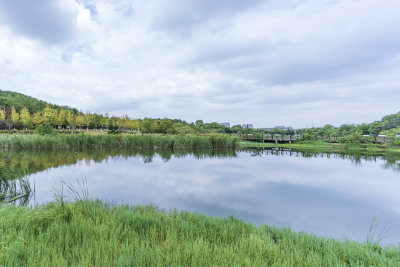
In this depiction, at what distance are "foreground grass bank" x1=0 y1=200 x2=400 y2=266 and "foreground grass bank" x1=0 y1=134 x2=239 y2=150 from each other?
15.9 m

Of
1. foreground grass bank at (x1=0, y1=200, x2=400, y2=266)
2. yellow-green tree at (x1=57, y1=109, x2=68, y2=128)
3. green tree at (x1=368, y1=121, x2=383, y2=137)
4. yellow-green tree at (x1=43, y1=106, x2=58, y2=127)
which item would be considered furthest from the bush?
green tree at (x1=368, y1=121, x2=383, y2=137)

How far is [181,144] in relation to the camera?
63.7 ft

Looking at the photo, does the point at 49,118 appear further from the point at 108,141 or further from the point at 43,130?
the point at 108,141

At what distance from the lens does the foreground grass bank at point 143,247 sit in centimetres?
173

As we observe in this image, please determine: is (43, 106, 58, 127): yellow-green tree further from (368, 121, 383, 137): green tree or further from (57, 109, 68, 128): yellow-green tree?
(368, 121, 383, 137): green tree

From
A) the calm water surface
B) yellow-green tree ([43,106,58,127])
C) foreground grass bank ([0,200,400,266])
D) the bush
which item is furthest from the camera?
yellow-green tree ([43,106,58,127])

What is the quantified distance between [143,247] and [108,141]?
18742mm

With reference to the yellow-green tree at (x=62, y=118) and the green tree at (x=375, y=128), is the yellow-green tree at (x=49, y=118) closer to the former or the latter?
the yellow-green tree at (x=62, y=118)

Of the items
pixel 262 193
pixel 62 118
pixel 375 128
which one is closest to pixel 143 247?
pixel 262 193

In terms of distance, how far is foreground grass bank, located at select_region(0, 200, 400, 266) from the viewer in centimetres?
173

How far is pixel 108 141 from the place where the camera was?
18.5 m

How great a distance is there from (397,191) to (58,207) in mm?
11508

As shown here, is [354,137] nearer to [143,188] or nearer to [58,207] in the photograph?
[143,188]

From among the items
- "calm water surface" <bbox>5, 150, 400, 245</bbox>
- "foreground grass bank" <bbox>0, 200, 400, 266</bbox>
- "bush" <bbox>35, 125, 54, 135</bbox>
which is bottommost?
"calm water surface" <bbox>5, 150, 400, 245</bbox>
